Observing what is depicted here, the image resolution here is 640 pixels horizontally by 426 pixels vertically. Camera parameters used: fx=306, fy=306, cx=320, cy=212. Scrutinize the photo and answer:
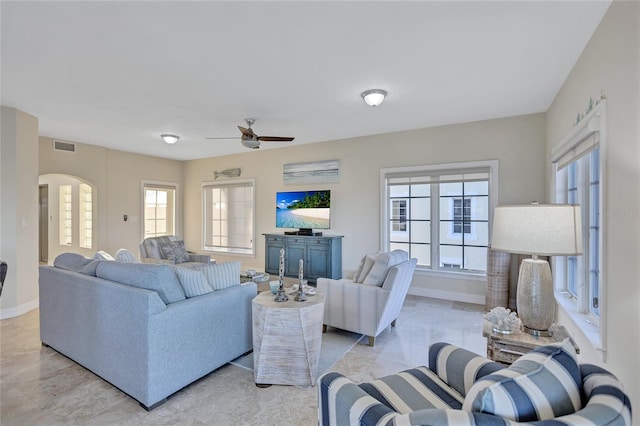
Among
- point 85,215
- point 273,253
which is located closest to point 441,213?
point 273,253

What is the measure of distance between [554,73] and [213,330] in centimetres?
382

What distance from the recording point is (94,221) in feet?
19.8

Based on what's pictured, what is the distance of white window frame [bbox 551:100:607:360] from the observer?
1.94 m

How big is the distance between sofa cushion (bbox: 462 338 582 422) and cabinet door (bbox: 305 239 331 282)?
4284 mm

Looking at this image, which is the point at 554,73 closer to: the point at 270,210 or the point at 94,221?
the point at 270,210

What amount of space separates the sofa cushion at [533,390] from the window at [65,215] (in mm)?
8818

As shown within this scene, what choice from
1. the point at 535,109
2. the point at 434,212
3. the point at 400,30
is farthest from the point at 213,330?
the point at 535,109

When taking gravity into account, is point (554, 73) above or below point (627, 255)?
above

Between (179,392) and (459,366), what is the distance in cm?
197

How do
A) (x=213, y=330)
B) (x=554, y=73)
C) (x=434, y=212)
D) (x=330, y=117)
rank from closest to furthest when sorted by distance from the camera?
(x=213, y=330), (x=554, y=73), (x=330, y=117), (x=434, y=212)

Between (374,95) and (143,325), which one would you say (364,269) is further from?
(143,325)

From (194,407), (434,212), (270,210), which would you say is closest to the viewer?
(194,407)

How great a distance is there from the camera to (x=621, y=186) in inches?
68.4

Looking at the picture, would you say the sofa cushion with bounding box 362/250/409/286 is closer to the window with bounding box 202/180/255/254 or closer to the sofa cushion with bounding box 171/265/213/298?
the sofa cushion with bounding box 171/265/213/298
